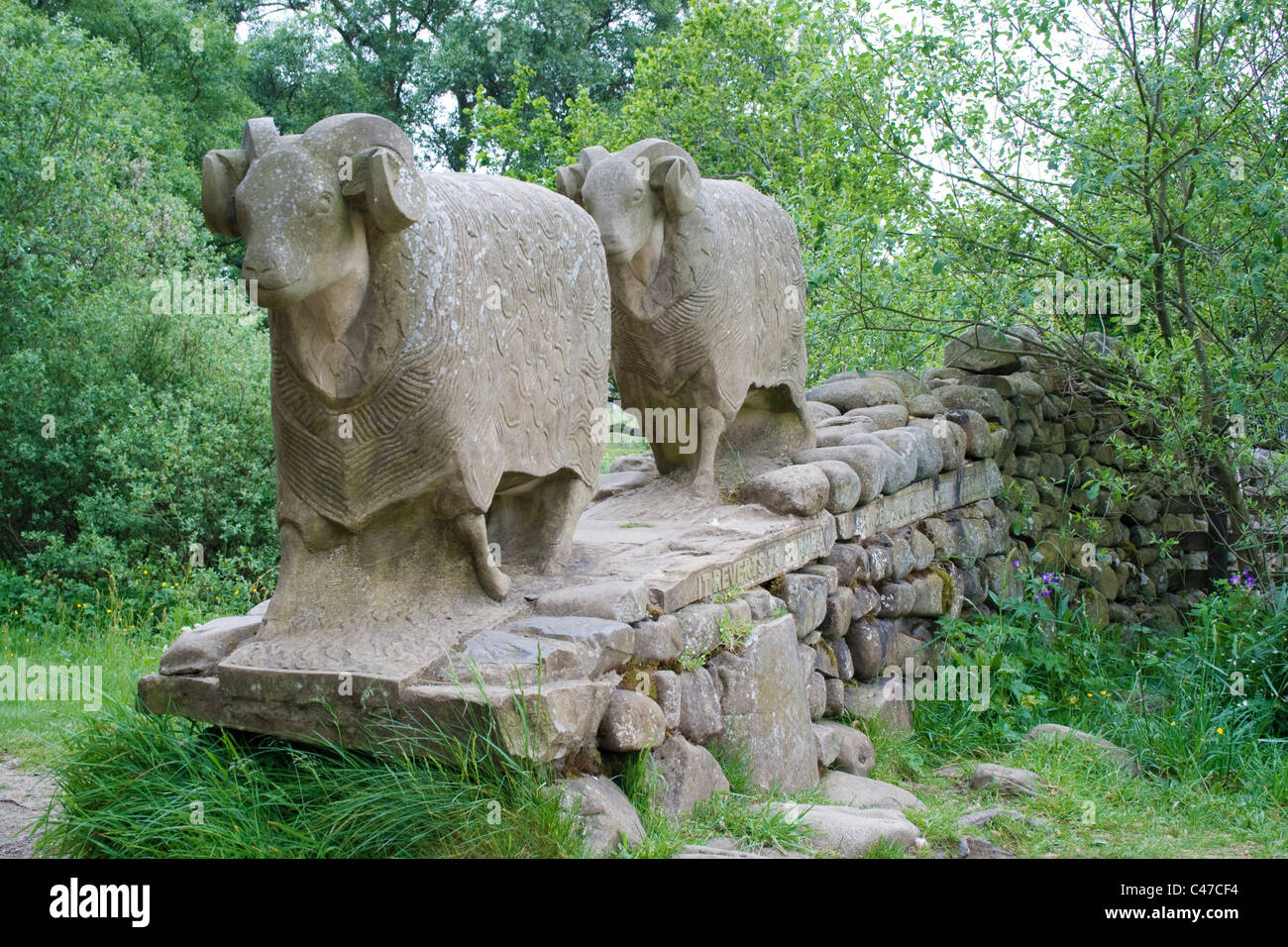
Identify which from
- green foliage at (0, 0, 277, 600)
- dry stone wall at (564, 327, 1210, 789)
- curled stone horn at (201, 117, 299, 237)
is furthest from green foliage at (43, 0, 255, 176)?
curled stone horn at (201, 117, 299, 237)

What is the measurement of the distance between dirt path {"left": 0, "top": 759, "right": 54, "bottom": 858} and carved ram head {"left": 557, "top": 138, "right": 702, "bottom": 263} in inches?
121

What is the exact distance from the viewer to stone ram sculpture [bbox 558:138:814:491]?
5305mm

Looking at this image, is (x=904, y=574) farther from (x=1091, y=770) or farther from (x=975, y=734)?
(x=1091, y=770)

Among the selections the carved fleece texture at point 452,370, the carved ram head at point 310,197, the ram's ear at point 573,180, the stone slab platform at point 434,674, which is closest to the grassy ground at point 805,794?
the stone slab platform at point 434,674

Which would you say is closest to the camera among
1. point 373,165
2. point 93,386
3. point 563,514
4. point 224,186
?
point 373,165

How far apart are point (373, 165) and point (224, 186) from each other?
1.64ft

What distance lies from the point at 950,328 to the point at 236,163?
A: 616cm

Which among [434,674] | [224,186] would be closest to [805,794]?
[434,674]

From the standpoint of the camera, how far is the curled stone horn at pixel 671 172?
530 centimetres

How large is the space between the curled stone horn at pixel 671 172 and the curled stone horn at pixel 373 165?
69.4 inches

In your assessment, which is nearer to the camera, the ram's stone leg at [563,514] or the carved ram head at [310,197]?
the carved ram head at [310,197]

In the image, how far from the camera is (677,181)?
5.30 m

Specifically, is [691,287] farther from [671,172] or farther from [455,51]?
[455,51]

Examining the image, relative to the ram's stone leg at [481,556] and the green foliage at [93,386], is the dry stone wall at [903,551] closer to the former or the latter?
the ram's stone leg at [481,556]
